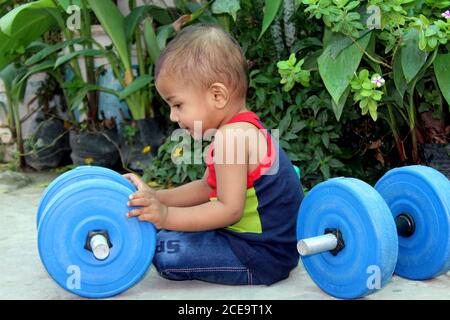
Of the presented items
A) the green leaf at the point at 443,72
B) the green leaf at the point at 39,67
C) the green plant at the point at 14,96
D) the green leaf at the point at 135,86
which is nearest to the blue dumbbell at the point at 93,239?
the green leaf at the point at 443,72

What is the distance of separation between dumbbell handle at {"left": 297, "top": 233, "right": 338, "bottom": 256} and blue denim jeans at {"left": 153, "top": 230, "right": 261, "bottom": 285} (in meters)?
0.26

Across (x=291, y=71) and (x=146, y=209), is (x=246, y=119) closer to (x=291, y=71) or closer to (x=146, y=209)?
(x=146, y=209)

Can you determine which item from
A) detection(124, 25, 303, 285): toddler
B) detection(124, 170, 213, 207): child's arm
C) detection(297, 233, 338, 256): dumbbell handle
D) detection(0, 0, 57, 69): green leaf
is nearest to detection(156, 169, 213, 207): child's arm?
detection(124, 170, 213, 207): child's arm

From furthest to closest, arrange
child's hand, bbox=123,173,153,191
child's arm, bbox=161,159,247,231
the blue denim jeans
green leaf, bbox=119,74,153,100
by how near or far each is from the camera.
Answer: green leaf, bbox=119,74,153,100 → child's hand, bbox=123,173,153,191 → the blue denim jeans → child's arm, bbox=161,159,247,231

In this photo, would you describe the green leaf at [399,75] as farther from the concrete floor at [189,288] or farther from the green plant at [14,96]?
the green plant at [14,96]

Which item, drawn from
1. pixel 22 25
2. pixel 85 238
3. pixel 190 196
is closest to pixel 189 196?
pixel 190 196

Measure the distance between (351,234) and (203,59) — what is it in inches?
22.1

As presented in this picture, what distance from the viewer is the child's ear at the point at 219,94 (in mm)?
1753

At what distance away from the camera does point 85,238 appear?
171cm

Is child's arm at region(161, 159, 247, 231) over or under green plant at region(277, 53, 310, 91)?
under

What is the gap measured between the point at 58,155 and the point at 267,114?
153 cm

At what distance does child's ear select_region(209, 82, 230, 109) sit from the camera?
175 cm

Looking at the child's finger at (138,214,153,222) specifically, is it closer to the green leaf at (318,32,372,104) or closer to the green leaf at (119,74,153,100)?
the green leaf at (318,32,372,104)
